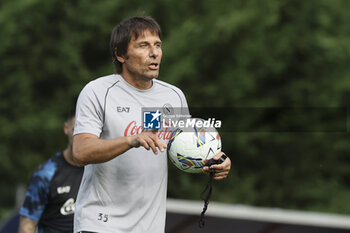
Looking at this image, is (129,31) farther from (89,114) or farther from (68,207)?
(68,207)

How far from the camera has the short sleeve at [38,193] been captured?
525 centimetres

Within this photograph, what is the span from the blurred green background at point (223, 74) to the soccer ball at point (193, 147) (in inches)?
373

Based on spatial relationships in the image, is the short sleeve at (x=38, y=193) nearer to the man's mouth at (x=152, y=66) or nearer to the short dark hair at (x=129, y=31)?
the short dark hair at (x=129, y=31)

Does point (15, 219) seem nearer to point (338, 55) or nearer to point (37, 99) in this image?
point (37, 99)

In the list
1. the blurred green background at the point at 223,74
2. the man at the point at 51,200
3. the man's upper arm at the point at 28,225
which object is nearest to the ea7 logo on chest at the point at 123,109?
the man at the point at 51,200

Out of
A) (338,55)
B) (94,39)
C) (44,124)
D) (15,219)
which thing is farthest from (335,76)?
(15,219)

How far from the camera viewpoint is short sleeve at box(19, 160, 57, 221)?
17.2ft

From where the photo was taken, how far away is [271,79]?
15.2m

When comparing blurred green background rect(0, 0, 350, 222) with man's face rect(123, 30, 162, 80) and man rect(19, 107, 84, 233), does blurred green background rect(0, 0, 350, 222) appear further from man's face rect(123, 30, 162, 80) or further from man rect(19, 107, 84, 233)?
man's face rect(123, 30, 162, 80)

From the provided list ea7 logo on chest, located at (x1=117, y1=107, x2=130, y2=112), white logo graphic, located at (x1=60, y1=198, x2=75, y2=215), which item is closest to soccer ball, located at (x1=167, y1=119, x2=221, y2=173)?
ea7 logo on chest, located at (x1=117, y1=107, x2=130, y2=112)

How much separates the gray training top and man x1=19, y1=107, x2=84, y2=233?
141cm

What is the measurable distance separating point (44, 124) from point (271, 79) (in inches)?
223

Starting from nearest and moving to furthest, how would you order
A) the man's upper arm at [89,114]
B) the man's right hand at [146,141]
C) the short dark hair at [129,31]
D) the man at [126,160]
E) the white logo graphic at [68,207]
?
the man's right hand at [146,141]
the man's upper arm at [89,114]
the man at [126,160]
the short dark hair at [129,31]
the white logo graphic at [68,207]

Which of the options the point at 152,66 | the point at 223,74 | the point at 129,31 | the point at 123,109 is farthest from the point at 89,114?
the point at 223,74
